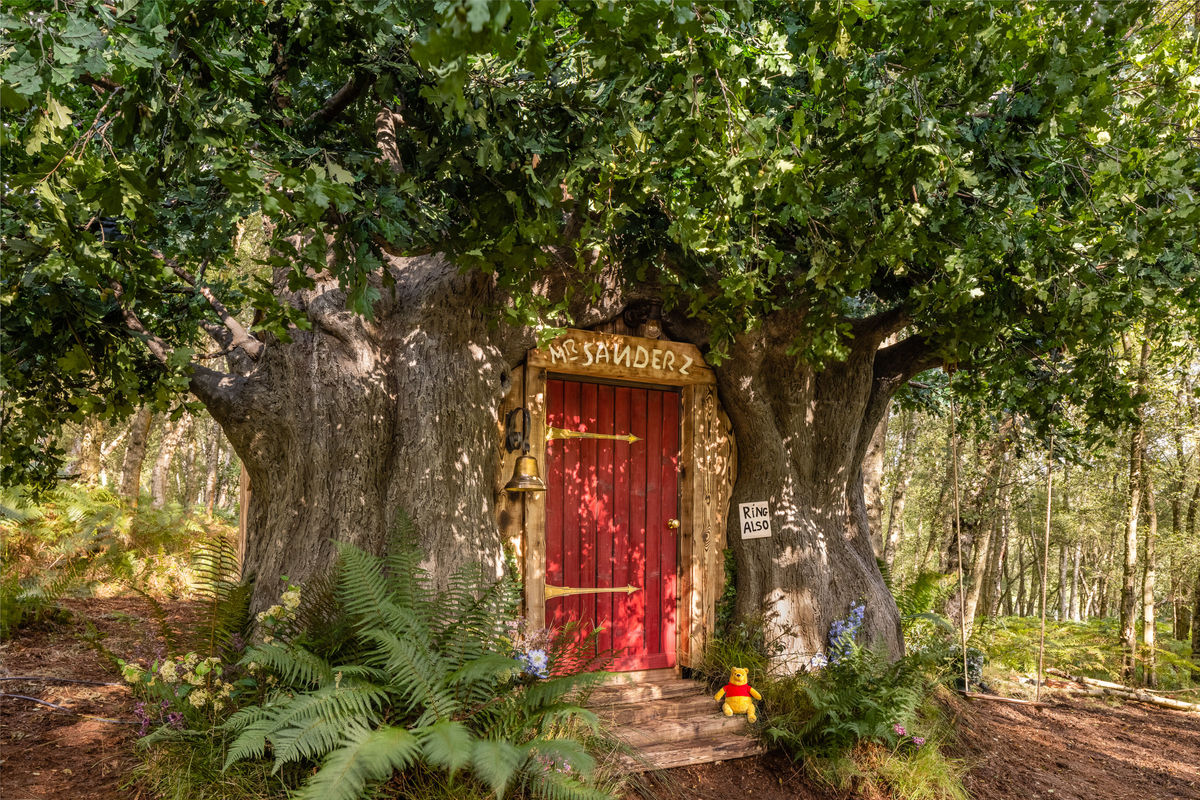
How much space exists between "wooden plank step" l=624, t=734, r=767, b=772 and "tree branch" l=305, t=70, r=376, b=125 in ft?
12.6

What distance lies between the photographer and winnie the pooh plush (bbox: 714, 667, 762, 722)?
16.3 feet

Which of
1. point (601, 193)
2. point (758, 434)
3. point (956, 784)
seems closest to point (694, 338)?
point (758, 434)

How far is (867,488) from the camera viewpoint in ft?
27.6

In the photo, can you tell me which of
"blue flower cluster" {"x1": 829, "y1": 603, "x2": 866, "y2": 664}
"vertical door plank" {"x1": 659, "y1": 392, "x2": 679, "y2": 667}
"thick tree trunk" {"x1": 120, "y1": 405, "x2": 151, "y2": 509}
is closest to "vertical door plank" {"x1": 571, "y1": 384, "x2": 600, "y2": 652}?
"vertical door plank" {"x1": 659, "y1": 392, "x2": 679, "y2": 667}

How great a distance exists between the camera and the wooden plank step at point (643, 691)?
5.19 metres

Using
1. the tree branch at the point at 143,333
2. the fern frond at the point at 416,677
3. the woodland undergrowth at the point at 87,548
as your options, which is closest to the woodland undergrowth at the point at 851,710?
the fern frond at the point at 416,677

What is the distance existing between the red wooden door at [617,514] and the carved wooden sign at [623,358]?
27 cm

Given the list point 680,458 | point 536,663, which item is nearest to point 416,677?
point 536,663

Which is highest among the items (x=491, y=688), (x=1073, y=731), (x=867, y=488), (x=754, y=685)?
(x=867, y=488)

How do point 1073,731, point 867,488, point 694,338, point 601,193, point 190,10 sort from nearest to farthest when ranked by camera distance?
point 190,10, point 601,193, point 694,338, point 1073,731, point 867,488

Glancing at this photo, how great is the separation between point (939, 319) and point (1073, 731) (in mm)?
4171

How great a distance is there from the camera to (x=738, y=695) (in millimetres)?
4984

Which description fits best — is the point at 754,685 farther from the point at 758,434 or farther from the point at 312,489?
the point at 312,489

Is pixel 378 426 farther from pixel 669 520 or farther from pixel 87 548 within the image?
pixel 87 548
